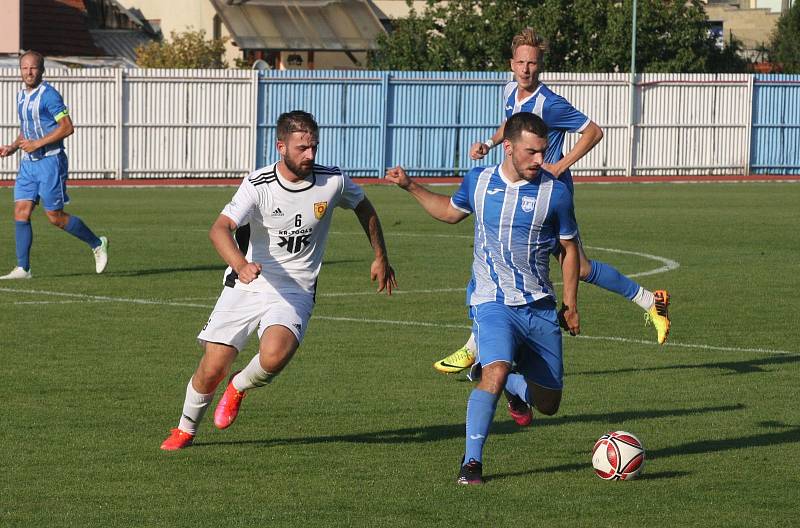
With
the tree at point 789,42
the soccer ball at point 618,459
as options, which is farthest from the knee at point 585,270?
the tree at point 789,42

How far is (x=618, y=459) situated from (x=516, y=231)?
124 centimetres

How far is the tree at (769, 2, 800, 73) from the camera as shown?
49.1 m

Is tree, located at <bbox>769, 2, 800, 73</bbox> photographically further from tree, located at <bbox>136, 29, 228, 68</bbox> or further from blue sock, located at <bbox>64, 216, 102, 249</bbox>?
blue sock, located at <bbox>64, 216, 102, 249</bbox>

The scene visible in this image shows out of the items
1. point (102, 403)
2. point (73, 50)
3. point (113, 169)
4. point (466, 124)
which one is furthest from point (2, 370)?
point (73, 50)

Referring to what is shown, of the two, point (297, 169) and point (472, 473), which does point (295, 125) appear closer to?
point (297, 169)

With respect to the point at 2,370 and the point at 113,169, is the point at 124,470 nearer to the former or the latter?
the point at 2,370

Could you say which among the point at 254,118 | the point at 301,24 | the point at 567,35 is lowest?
the point at 254,118

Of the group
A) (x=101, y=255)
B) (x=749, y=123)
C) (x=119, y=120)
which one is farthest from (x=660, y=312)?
(x=749, y=123)

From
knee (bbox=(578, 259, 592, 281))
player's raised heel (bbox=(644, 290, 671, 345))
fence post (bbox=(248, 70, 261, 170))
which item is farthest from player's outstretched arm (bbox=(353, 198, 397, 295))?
fence post (bbox=(248, 70, 261, 170))

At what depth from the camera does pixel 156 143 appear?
3388 centimetres

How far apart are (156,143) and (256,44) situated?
17644mm

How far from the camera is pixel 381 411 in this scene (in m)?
8.82

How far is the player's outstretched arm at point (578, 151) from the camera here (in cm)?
959

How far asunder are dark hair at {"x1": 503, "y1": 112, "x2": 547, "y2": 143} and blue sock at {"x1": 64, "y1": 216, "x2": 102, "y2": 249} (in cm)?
907
